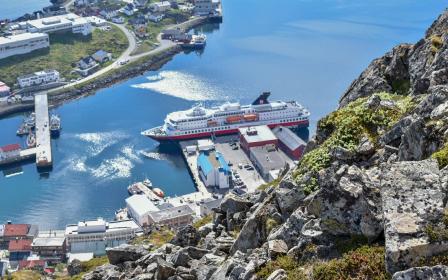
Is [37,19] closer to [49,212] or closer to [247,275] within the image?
[49,212]

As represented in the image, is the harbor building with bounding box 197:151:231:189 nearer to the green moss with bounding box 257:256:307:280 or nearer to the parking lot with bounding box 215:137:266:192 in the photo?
the parking lot with bounding box 215:137:266:192

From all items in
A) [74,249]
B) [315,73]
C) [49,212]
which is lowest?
[74,249]

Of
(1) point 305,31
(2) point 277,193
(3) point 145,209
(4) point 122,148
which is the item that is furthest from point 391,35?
(2) point 277,193

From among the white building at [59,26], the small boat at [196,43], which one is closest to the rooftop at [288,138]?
the small boat at [196,43]

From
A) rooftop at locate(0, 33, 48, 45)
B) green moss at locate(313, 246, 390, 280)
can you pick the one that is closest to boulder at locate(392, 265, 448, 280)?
green moss at locate(313, 246, 390, 280)

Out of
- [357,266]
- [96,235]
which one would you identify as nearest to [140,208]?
[96,235]

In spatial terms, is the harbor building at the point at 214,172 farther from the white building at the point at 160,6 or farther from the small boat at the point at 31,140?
the white building at the point at 160,6

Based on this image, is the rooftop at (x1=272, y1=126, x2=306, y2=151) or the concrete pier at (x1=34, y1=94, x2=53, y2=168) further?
the rooftop at (x1=272, y1=126, x2=306, y2=151)
